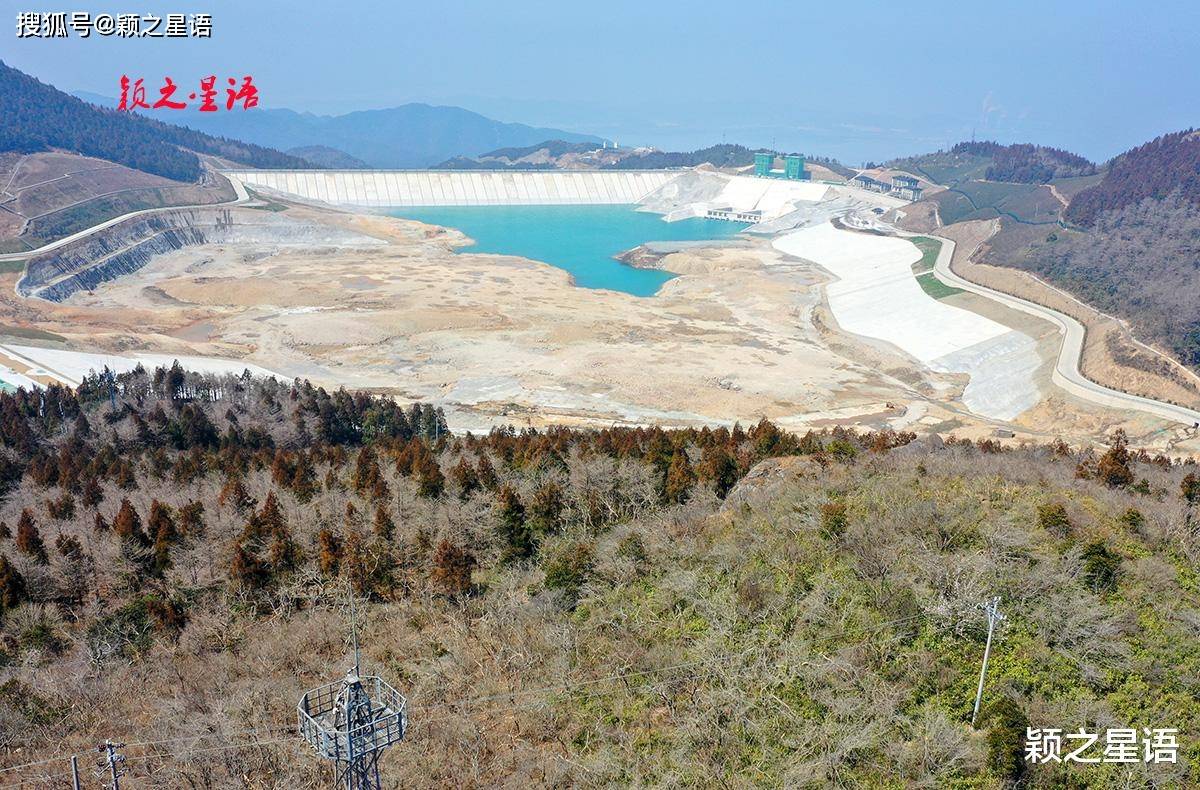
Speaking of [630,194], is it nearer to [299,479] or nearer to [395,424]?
[395,424]

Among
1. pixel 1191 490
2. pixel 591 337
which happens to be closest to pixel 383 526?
pixel 1191 490

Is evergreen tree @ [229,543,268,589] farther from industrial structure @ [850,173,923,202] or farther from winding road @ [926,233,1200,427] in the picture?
industrial structure @ [850,173,923,202]

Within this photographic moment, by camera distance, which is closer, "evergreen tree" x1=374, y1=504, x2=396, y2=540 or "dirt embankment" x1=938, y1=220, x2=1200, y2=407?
"evergreen tree" x1=374, y1=504, x2=396, y2=540

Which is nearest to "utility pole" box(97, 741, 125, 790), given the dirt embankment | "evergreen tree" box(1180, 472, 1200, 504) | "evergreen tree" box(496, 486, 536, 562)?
"evergreen tree" box(496, 486, 536, 562)

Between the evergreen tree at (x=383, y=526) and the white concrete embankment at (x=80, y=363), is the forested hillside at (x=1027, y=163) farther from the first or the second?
the evergreen tree at (x=383, y=526)

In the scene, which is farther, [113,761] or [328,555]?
[328,555]

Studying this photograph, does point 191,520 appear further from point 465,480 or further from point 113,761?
point 113,761

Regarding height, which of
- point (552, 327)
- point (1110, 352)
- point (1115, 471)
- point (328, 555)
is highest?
point (1110, 352)
